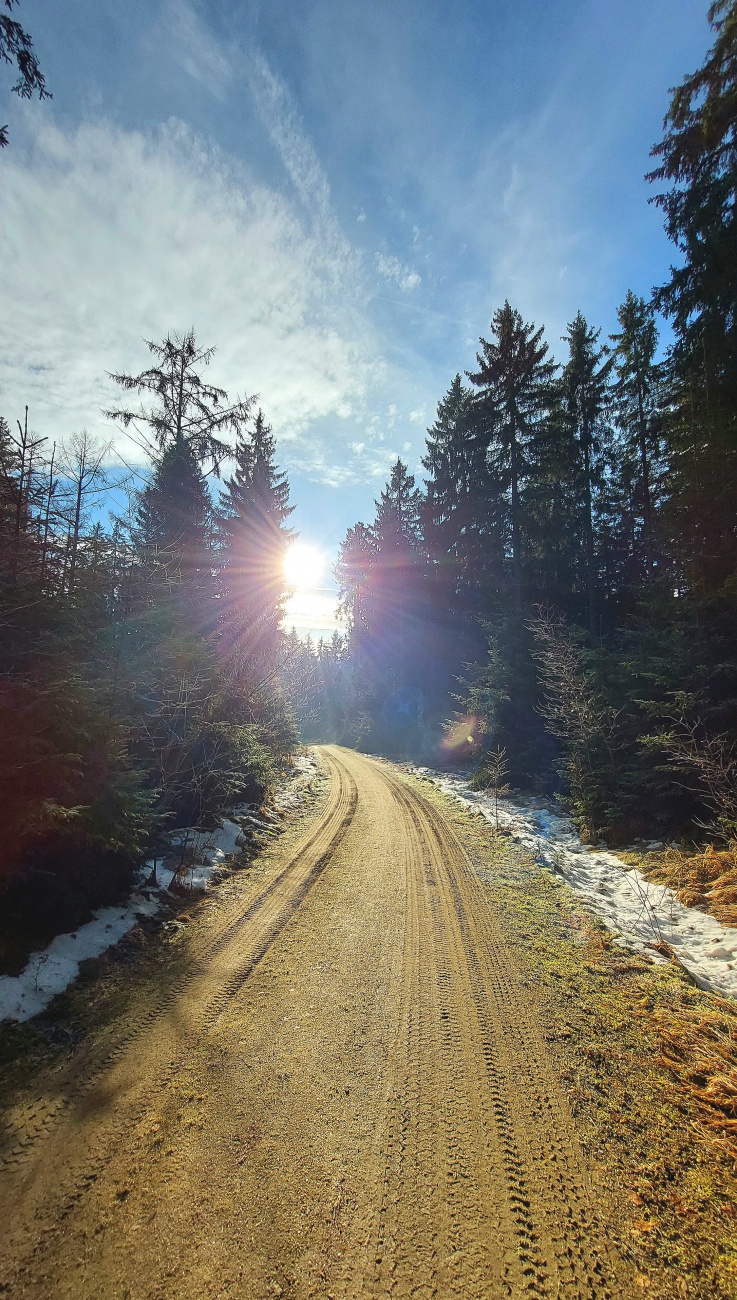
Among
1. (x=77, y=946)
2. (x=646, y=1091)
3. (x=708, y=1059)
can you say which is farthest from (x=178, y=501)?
(x=708, y=1059)

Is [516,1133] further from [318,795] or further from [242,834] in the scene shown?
[318,795]

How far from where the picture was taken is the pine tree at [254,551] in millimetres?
14109

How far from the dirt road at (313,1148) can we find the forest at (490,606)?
2126 millimetres

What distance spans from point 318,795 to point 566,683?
718 cm

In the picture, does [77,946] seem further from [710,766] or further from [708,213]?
[708,213]

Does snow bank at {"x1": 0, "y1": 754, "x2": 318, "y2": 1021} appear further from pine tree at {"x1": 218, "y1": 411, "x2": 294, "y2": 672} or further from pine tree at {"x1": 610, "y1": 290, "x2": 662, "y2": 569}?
pine tree at {"x1": 610, "y1": 290, "x2": 662, "y2": 569}

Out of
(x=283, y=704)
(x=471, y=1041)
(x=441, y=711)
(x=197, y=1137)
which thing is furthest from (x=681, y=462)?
(x=441, y=711)

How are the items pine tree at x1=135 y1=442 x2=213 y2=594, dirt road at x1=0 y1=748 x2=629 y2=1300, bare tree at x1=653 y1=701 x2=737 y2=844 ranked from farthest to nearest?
pine tree at x1=135 y1=442 x2=213 y2=594 → bare tree at x1=653 y1=701 x2=737 y2=844 → dirt road at x1=0 y1=748 x2=629 y2=1300

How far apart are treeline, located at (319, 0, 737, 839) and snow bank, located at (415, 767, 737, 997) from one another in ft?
3.11

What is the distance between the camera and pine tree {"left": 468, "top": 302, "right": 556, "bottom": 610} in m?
18.0

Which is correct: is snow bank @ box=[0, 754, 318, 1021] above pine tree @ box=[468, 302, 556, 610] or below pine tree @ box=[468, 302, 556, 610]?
below

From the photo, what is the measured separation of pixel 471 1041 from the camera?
3.71 meters

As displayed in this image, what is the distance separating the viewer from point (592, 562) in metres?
18.6

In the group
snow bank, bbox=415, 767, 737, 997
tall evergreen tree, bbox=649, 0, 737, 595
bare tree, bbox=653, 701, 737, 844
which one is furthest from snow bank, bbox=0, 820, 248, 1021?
tall evergreen tree, bbox=649, 0, 737, 595
